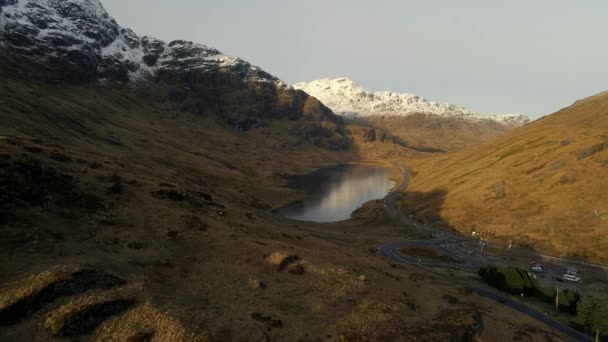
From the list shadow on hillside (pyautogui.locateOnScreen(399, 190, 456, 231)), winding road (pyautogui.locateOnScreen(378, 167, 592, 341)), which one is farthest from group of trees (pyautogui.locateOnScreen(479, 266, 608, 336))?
shadow on hillside (pyautogui.locateOnScreen(399, 190, 456, 231))

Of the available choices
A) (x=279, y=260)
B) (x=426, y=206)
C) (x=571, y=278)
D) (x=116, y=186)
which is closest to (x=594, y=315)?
(x=571, y=278)

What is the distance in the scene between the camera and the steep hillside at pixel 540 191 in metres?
96.1

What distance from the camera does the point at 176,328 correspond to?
102 feet

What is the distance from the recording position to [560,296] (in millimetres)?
59375

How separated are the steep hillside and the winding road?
28.4 ft

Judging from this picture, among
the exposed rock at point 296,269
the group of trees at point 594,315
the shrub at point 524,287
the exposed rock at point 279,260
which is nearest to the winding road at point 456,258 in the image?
the group of trees at point 594,315

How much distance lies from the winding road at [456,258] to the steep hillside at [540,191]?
28.4 ft

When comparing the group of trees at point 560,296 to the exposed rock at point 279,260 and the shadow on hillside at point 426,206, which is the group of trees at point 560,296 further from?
the shadow on hillside at point 426,206

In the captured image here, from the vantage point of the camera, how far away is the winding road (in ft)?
180

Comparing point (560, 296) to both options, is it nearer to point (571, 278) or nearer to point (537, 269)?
point (571, 278)

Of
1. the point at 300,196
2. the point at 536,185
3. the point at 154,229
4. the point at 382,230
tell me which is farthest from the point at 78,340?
the point at 300,196

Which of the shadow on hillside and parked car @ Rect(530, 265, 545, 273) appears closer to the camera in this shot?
parked car @ Rect(530, 265, 545, 273)

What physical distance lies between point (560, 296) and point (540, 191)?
66597mm

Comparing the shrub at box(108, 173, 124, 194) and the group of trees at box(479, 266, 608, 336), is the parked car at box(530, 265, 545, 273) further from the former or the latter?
the shrub at box(108, 173, 124, 194)
